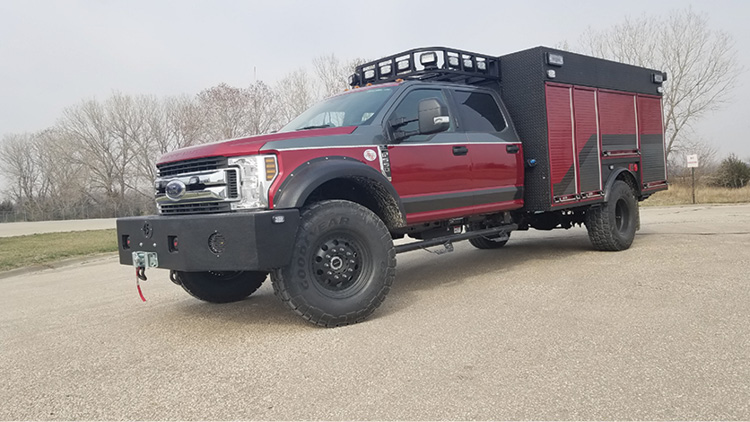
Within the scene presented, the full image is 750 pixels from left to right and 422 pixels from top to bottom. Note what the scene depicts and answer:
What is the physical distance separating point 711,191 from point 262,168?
26.3m

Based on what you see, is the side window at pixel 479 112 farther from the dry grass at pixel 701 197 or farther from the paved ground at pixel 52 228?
the paved ground at pixel 52 228

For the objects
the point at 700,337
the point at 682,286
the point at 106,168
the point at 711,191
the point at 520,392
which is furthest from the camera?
the point at 106,168

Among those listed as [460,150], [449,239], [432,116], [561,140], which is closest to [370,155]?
[432,116]

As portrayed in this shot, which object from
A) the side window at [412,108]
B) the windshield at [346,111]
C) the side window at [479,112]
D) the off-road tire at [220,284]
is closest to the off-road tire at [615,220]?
the side window at [479,112]

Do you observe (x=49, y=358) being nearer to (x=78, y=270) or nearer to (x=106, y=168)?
(x=78, y=270)

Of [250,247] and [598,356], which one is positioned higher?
[250,247]

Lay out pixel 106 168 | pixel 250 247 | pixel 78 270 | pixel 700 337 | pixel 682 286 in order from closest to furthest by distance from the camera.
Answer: pixel 700 337, pixel 250 247, pixel 682 286, pixel 78 270, pixel 106 168

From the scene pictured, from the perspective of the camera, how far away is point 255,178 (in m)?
4.29

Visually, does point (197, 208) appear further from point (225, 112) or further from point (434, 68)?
point (225, 112)

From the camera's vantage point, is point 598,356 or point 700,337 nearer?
point 598,356

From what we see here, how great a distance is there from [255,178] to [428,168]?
1.88 metres

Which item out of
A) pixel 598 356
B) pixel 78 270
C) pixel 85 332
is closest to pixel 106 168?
pixel 78 270

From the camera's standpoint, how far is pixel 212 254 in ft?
13.6

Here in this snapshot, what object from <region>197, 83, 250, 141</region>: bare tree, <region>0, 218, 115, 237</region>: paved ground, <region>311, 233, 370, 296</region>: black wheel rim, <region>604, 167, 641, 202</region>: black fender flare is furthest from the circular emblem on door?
<region>197, 83, 250, 141</region>: bare tree
